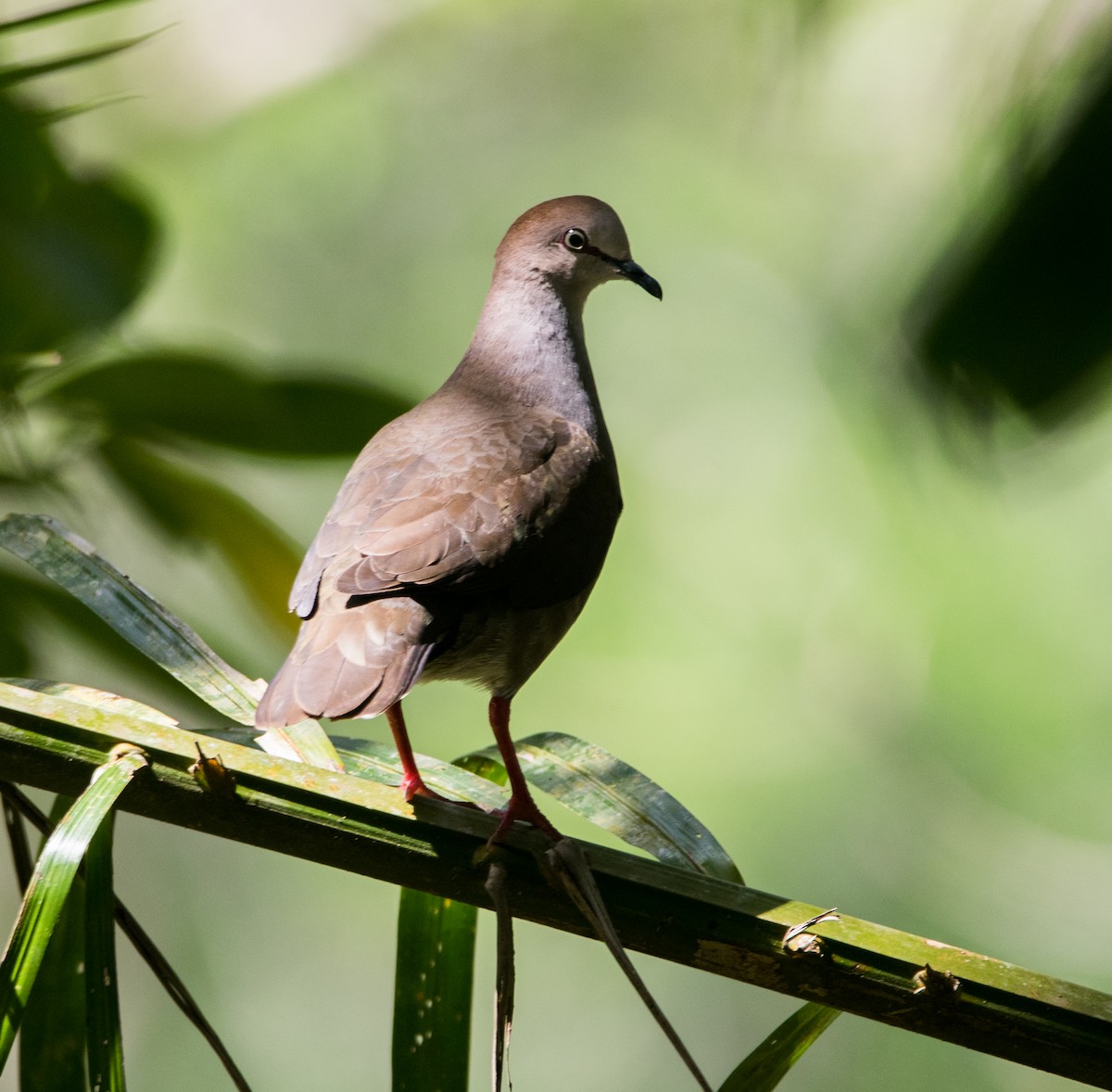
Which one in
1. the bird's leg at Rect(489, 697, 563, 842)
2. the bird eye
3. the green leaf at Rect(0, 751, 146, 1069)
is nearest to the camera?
the green leaf at Rect(0, 751, 146, 1069)

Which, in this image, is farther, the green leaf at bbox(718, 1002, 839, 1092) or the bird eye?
the bird eye

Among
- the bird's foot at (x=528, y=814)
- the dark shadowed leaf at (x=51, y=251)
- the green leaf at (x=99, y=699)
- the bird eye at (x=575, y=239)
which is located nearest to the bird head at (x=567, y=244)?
the bird eye at (x=575, y=239)

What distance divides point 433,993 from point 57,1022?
0.42 metres

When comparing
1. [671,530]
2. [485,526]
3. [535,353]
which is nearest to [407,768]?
[485,526]

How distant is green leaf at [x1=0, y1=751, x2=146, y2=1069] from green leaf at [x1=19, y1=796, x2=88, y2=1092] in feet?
0.72

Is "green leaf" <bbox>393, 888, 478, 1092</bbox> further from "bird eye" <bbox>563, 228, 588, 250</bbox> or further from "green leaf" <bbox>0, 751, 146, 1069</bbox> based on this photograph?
"bird eye" <bbox>563, 228, 588, 250</bbox>

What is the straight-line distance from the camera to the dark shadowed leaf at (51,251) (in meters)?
2.02

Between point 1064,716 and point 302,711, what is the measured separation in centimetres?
633

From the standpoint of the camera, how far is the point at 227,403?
207 cm

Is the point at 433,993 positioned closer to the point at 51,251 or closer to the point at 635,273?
the point at 51,251

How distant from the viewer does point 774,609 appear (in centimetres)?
759

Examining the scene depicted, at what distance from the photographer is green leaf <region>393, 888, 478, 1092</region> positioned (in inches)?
58.1

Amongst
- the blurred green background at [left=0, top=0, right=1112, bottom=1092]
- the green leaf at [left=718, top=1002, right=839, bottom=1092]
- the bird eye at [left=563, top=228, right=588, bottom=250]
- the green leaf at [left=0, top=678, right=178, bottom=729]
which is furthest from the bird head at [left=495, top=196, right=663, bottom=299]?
the blurred green background at [left=0, top=0, right=1112, bottom=1092]

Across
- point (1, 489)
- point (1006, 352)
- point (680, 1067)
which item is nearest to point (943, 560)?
point (680, 1067)
